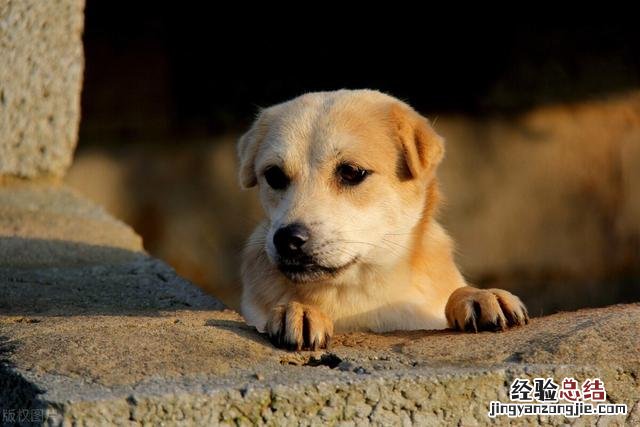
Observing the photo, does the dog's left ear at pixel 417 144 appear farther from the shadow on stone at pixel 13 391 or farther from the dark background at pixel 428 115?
the dark background at pixel 428 115

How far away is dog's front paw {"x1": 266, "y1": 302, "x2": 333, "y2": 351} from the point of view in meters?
3.61

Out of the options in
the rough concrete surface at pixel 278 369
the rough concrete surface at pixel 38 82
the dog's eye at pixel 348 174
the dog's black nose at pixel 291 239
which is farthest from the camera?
the rough concrete surface at pixel 38 82

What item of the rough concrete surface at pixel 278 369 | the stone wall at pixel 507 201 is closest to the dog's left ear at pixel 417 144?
the rough concrete surface at pixel 278 369

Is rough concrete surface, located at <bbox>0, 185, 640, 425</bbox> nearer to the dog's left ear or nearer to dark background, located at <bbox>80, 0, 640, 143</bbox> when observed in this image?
the dog's left ear

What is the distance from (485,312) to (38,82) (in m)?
2.95

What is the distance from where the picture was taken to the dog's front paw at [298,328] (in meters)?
3.61

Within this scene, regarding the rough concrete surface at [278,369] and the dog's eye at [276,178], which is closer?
the rough concrete surface at [278,369]

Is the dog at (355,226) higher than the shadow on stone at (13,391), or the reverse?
the dog at (355,226)

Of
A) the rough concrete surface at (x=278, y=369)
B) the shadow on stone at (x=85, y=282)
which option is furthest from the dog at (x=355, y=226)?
the shadow on stone at (x=85, y=282)

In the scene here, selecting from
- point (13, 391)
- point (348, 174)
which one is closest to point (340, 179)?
point (348, 174)

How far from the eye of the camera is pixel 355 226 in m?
4.17

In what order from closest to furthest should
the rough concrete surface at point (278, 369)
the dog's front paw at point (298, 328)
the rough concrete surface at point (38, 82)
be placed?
the rough concrete surface at point (278, 369), the dog's front paw at point (298, 328), the rough concrete surface at point (38, 82)

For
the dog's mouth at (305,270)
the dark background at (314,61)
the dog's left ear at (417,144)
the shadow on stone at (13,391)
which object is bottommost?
the shadow on stone at (13,391)

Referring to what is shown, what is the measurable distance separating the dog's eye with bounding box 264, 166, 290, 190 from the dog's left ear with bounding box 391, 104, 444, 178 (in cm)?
48
